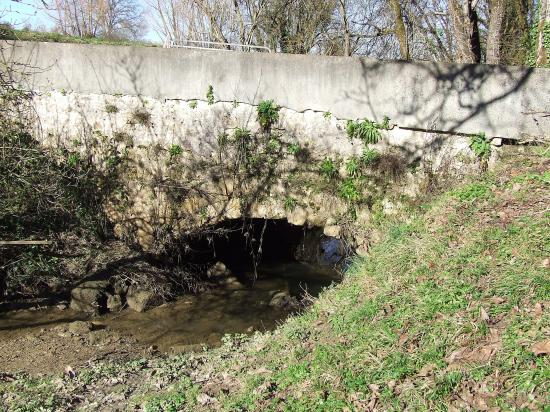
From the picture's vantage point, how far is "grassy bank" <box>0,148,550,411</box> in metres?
3.56

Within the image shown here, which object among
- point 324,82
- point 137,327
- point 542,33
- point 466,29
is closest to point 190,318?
point 137,327

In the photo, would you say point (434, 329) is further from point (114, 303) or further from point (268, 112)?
point (114, 303)

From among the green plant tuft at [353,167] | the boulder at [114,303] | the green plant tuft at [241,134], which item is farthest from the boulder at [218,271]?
the green plant tuft at [353,167]

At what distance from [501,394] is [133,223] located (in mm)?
7076

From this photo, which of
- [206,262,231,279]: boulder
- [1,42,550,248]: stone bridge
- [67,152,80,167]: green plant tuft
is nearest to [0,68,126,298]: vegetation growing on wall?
[67,152,80,167]: green plant tuft

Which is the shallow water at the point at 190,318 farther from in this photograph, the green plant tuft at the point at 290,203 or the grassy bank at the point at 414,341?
the green plant tuft at the point at 290,203

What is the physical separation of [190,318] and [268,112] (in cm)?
362

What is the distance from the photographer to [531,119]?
6824 mm

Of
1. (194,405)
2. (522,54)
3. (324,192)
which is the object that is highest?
(522,54)

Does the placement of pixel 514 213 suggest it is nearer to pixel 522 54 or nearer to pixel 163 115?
pixel 163 115

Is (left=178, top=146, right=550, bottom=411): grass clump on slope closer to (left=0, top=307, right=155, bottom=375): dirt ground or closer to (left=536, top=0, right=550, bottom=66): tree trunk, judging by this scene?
(left=0, top=307, right=155, bottom=375): dirt ground

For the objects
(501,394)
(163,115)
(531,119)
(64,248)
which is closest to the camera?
(501,394)

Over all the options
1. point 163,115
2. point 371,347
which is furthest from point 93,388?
point 163,115

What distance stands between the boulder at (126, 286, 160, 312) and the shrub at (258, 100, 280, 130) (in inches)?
139
